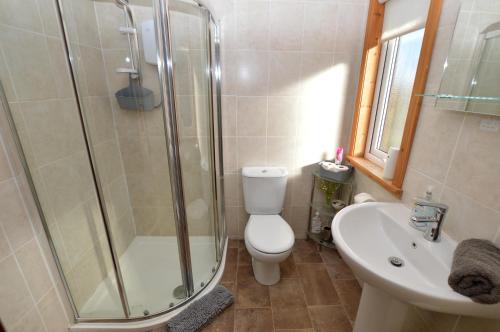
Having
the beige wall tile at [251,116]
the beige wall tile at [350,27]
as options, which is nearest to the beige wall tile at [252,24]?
the beige wall tile at [251,116]

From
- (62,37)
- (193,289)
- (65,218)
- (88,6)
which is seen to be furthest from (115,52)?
(193,289)

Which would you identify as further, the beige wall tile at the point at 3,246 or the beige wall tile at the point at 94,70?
the beige wall tile at the point at 94,70

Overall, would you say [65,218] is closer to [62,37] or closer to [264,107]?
[62,37]

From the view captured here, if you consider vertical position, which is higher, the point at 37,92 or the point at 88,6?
the point at 88,6

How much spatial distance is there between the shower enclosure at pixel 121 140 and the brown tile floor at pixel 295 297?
24cm

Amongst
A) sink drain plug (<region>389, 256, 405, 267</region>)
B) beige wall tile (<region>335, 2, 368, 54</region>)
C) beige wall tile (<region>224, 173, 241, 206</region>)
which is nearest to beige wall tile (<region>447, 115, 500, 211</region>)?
sink drain plug (<region>389, 256, 405, 267</region>)

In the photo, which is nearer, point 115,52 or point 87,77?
point 87,77

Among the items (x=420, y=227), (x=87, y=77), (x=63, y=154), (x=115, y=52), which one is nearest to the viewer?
(x=420, y=227)

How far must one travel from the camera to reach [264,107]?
1739mm

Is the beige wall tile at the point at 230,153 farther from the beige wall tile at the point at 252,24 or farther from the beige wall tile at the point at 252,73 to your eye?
the beige wall tile at the point at 252,24

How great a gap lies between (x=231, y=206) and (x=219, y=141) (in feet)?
2.01

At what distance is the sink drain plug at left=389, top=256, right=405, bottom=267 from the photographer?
0.96 metres

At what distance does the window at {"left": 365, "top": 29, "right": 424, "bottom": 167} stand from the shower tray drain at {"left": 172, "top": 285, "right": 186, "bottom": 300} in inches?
63.8

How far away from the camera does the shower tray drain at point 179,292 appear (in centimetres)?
144
